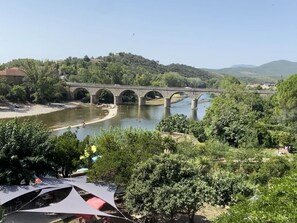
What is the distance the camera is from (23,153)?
18.5 meters

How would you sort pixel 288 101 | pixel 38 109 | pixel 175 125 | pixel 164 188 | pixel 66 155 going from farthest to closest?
pixel 38 109 → pixel 288 101 → pixel 175 125 → pixel 66 155 → pixel 164 188

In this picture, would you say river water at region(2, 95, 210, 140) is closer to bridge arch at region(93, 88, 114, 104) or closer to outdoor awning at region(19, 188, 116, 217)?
bridge arch at region(93, 88, 114, 104)

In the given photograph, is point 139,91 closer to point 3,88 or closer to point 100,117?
point 100,117

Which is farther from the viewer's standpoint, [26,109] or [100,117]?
[26,109]

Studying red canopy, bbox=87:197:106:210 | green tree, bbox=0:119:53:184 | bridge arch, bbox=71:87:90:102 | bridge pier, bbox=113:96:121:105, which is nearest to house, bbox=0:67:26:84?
bridge arch, bbox=71:87:90:102

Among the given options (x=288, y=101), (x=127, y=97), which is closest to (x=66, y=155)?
(x=288, y=101)

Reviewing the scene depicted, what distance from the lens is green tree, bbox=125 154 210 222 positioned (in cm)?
1505

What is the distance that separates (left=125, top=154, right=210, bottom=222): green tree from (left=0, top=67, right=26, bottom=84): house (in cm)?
6875

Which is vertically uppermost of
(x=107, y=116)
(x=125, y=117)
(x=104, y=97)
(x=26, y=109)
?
(x=104, y=97)

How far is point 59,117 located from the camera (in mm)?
63938

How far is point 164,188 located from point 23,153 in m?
7.67

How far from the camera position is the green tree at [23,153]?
17734 millimetres

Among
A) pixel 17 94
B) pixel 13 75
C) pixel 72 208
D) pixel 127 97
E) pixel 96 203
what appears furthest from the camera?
pixel 127 97

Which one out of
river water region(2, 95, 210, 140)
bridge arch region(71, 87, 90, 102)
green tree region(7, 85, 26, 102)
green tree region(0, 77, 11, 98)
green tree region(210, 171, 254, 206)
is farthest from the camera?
bridge arch region(71, 87, 90, 102)
